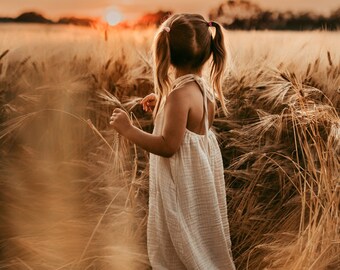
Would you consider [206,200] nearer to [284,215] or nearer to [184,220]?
[184,220]

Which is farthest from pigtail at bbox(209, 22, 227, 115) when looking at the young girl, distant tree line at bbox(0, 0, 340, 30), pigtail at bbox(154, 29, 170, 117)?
distant tree line at bbox(0, 0, 340, 30)

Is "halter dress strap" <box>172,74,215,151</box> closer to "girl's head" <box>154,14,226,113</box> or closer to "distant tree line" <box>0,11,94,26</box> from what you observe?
"girl's head" <box>154,14,226,113</box>

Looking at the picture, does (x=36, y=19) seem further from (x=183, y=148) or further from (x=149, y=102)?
(x=183, y=148)

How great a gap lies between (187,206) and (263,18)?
63cm

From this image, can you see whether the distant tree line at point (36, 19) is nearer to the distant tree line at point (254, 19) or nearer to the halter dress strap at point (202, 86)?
the distant tree line at point (254, 19)

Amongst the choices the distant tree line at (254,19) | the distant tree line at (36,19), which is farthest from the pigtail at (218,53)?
the distant tree line at (36,19)

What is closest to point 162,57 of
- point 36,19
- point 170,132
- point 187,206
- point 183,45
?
point 183,45

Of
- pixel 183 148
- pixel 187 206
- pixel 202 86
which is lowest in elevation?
pixel 187 206

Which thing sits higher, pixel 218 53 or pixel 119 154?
pixel 218 53

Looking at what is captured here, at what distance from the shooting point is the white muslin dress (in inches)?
51.9

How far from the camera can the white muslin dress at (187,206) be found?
1.32 m

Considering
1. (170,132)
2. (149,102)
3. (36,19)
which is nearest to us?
(170,132)

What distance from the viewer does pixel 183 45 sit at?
4.21ft

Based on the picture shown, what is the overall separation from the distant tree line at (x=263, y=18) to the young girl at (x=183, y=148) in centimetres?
32
